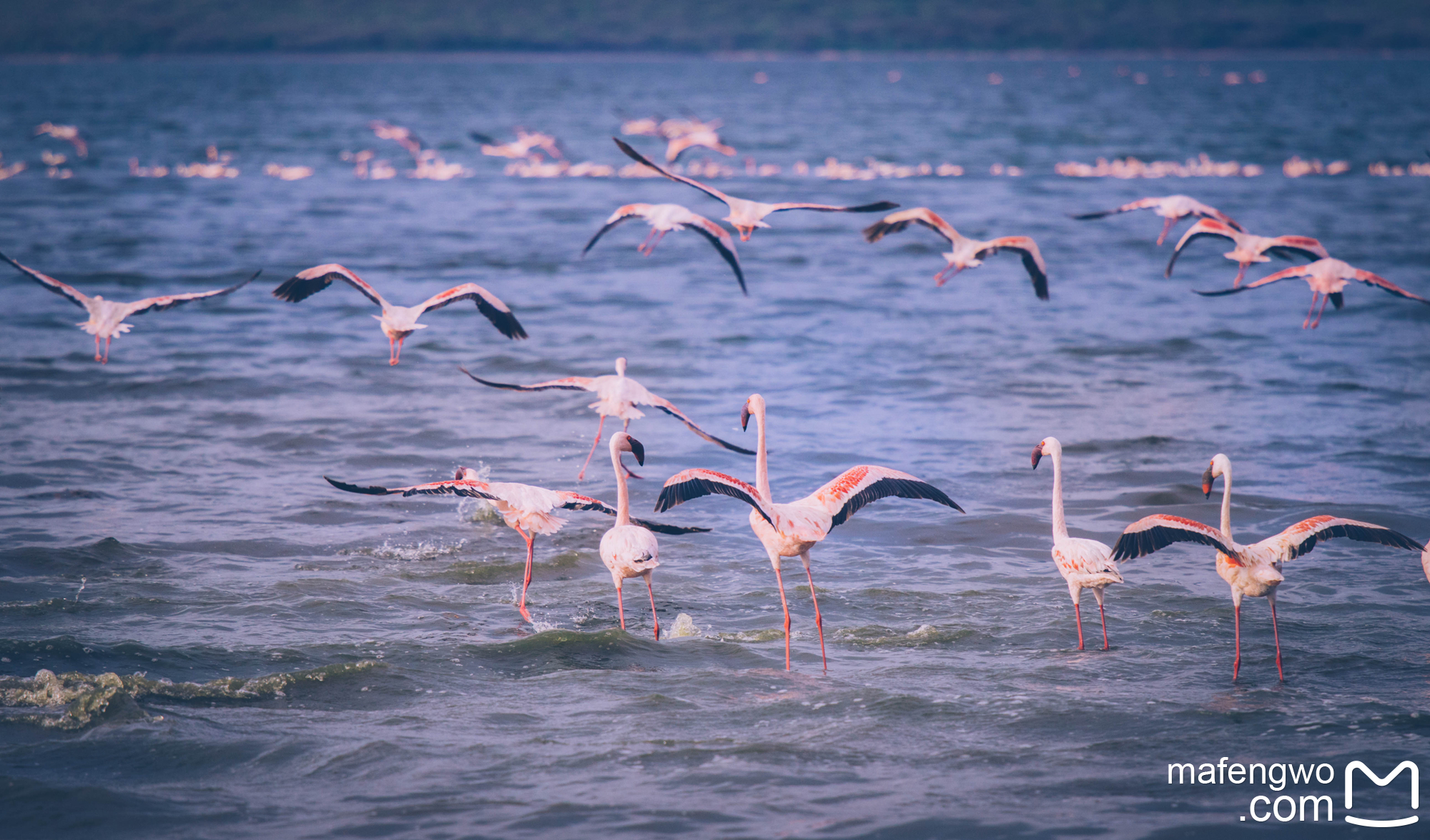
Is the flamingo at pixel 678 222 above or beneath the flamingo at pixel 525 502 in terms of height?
above

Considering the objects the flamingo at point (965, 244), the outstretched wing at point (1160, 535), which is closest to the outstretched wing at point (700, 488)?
the outstretched wing at point (1160, 535)

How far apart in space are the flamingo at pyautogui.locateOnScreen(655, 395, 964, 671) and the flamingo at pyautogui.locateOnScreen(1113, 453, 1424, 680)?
4.09 ft

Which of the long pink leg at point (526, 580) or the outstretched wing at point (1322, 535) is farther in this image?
the long pink leg at point (526, 580)

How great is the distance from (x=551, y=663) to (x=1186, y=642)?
4717mm

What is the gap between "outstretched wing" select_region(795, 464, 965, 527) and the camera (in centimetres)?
951

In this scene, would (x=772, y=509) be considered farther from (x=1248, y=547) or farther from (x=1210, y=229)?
(x=1210, y=229)

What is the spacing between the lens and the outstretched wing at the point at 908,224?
13508 mm

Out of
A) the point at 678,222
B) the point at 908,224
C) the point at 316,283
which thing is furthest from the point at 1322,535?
the point at 316,283

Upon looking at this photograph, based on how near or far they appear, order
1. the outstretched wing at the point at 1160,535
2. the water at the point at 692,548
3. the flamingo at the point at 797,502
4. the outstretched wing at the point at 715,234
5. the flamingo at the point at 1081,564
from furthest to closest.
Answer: the outstretched wing at the point at 715,234, the flamingo at the point at 1081,564, the flamingo at the point at 797,502, the outstretched wing at the point at 1160,535, the water at the point at 692,548

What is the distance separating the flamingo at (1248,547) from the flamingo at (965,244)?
16.4 ft

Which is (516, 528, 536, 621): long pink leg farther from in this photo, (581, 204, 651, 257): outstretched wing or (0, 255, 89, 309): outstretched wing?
(0, 255, 89, 309): outstretched wing

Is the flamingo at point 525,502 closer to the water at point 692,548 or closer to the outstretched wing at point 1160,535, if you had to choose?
the water at point 692,548

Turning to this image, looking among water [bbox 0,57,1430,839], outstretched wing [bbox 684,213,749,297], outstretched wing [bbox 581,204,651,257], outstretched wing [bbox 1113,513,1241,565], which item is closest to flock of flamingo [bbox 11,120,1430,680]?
outstretched wing [bbox 1113,513,1241,565]

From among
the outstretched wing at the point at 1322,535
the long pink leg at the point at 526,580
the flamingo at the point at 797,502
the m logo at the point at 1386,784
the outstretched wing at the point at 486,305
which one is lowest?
the m logo at the point at 1386,784
